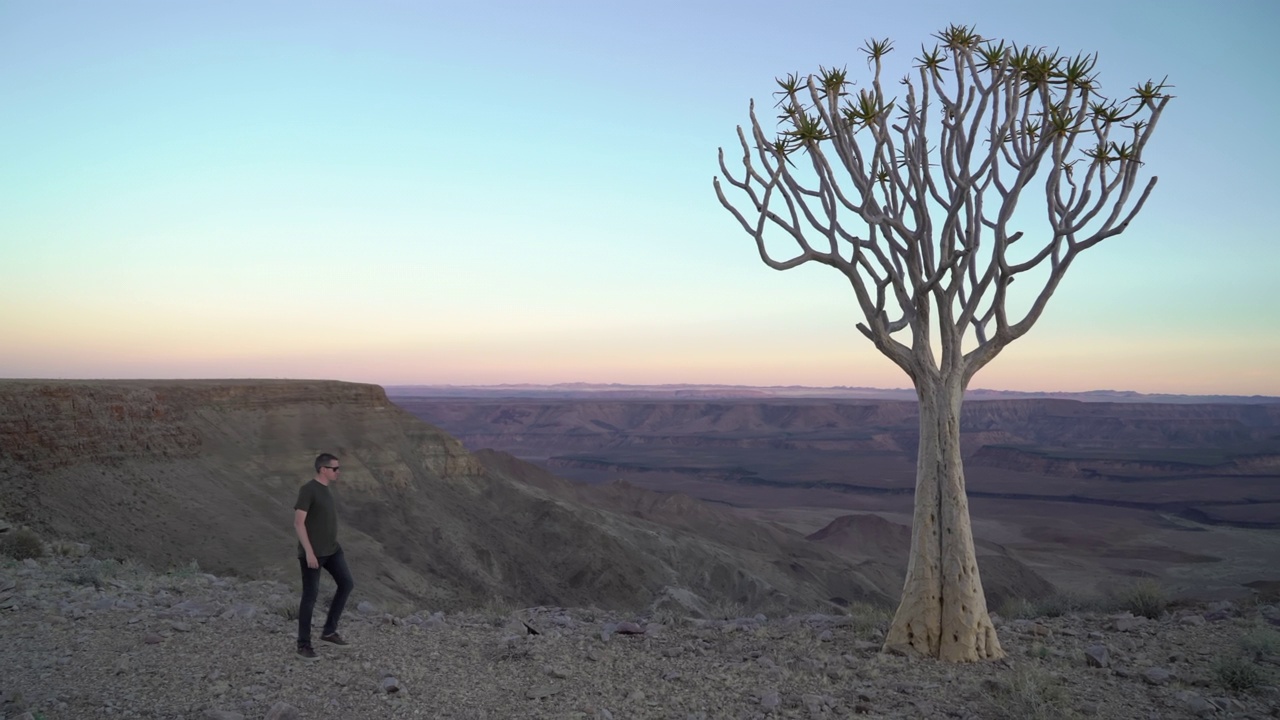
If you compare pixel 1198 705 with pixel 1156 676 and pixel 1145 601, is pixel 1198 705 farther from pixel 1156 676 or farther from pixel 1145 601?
pixel 1145 601

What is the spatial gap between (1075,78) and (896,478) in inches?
3562

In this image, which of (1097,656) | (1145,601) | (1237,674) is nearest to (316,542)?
(1097,656)

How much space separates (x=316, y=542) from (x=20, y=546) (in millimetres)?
8621

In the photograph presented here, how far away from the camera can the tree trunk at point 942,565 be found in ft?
28.5

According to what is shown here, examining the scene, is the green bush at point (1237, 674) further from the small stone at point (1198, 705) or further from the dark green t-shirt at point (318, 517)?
the dark green t-shirt at point (318, 517)

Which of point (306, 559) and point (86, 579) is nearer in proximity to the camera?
point (306, 559)

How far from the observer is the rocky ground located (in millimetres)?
6801

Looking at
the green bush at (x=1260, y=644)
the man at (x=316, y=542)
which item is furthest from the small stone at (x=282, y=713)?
the green bush at (x=1260, y=644)

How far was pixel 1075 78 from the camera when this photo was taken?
9.80 m

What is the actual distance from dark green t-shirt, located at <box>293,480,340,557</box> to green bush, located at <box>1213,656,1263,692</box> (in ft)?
26.3

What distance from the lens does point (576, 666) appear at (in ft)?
26.6

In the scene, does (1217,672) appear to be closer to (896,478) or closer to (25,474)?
(25,474)

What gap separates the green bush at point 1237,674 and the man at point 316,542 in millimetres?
7768

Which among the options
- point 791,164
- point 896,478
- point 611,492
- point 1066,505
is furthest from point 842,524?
point 791,164
